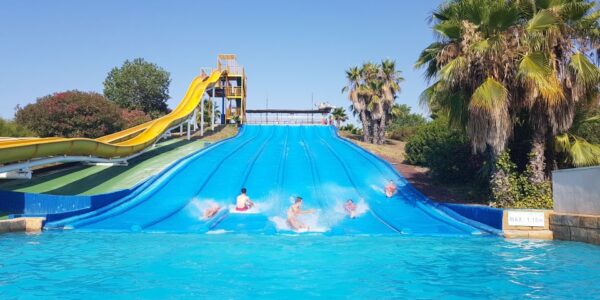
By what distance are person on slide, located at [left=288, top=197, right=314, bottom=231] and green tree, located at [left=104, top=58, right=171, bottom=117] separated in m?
31.2

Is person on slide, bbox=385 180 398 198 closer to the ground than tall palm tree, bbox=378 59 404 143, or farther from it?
closer to the ground

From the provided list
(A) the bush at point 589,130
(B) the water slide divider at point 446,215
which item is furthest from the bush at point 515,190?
(A) the bush at point 589,130

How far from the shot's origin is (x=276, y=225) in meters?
11.4

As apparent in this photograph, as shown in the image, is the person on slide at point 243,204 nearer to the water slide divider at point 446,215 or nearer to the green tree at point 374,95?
the water slide divider at point 446,215

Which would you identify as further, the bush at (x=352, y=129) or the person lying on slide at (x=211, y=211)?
the bush at (x=352, y=129)

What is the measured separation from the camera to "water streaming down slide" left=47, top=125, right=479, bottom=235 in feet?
37.0

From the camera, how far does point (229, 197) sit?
45.4ft

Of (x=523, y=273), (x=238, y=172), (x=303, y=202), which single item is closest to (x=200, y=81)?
(x=238, y=172)

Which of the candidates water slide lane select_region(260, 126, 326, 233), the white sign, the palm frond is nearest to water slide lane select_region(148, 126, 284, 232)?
water slide lane select_region(260, 126, 326, 233)

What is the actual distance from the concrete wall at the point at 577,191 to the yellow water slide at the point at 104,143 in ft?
42.5

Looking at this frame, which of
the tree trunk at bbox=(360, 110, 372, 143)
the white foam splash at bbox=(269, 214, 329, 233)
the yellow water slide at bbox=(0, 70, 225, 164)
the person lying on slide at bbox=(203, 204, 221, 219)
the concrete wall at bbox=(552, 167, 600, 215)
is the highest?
the tree trunk at bbox=(360, 110, 372, 143)

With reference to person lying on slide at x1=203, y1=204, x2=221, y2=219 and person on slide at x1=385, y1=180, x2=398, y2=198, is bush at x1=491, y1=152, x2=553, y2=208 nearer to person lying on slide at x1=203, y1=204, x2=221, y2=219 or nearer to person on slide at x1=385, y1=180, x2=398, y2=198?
person on slide at x1=385, y1=180, x2=398, y2=198

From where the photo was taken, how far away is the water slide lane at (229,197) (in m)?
11.4

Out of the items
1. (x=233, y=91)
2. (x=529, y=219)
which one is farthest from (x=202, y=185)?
(x=233, y=91)
